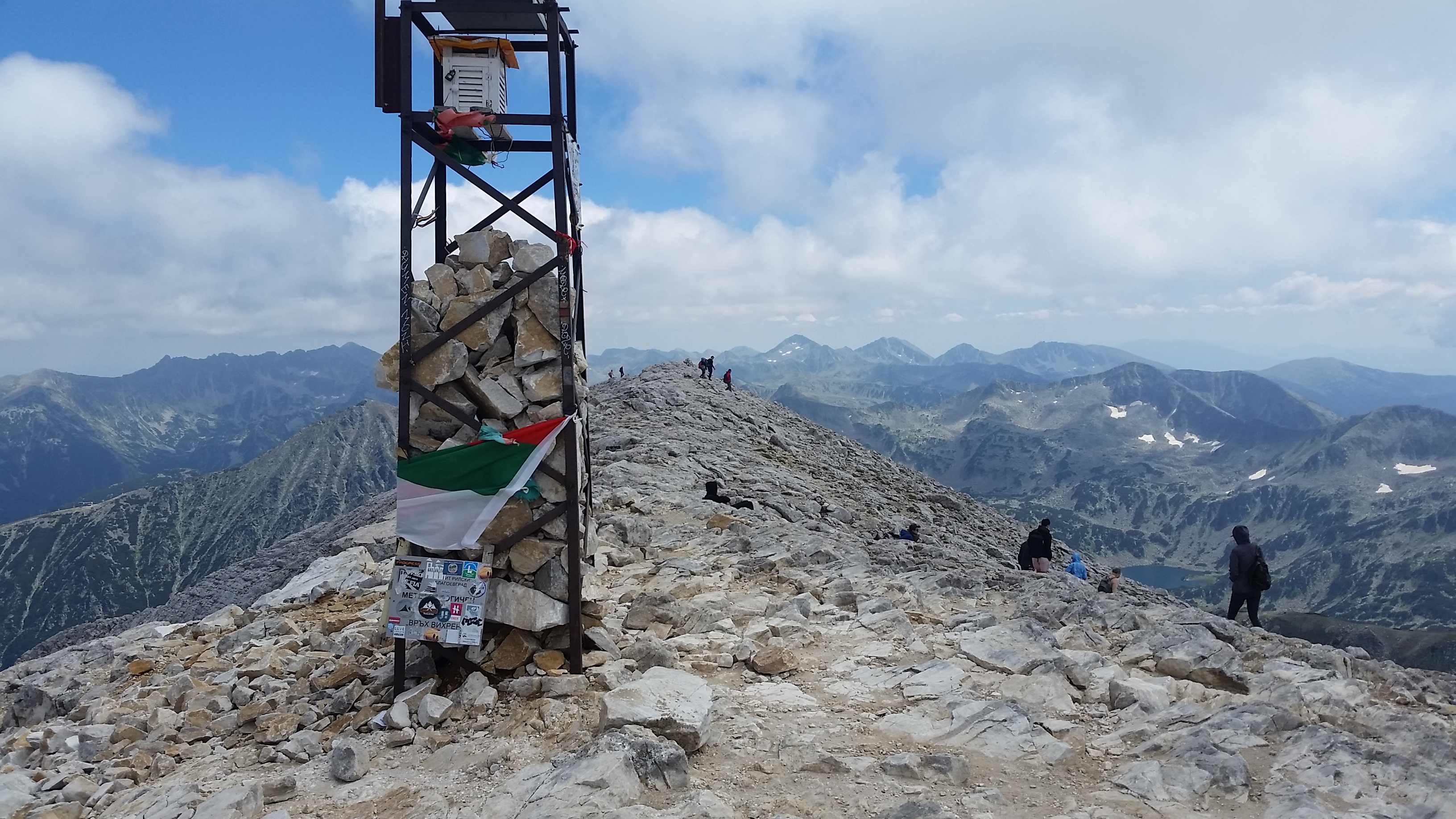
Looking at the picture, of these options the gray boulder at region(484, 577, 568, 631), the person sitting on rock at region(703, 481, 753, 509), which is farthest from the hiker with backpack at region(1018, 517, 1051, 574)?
the gray boulder at region(484, 577, 568, 631)

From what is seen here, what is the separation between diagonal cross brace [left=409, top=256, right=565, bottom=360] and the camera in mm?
10461

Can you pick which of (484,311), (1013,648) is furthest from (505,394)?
(1013,648)

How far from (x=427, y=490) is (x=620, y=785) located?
502 centimetres

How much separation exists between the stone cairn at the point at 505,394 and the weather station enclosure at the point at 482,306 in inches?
1.0

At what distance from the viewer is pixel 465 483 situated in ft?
34.6

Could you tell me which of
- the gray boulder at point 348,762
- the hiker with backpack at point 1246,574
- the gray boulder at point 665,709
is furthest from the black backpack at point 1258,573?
the gray boulder at point 348,762

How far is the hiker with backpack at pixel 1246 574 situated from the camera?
15.2 metres

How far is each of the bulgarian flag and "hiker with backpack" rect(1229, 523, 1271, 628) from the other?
13.6 m

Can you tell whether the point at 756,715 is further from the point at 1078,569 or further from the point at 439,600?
the point at 1078,569

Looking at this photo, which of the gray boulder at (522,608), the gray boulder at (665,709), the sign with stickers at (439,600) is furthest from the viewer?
the gray boulder at (522,608)

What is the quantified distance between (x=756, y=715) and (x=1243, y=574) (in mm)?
11677

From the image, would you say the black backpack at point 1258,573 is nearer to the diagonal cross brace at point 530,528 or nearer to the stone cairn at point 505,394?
the stone cairn at point 505,394

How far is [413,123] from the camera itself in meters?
10.5

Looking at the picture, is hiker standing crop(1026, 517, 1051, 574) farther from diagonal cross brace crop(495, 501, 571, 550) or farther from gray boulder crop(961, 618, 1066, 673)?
diagonal cross brace crop(495, 501, 571, 550)
